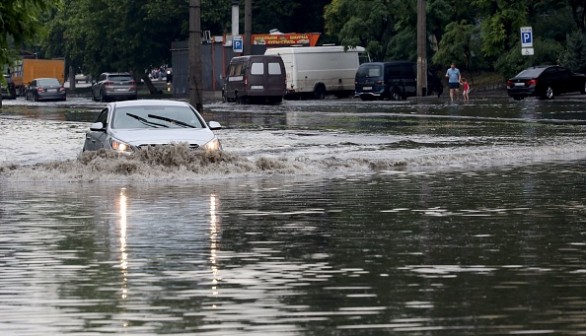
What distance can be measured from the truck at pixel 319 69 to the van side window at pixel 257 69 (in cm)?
613

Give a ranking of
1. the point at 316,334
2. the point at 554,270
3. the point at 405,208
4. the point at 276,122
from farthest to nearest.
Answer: the point at 276,122 < the point at 405,208 < the point at 554,270 < the point at 316,334

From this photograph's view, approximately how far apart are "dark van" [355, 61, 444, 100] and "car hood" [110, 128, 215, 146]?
141 feet

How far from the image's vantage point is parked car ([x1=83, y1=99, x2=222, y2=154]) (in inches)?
963

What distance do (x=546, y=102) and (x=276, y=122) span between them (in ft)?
57.2

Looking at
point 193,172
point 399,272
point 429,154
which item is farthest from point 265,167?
point 399,272

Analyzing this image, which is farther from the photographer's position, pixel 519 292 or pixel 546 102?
pixel 546 102

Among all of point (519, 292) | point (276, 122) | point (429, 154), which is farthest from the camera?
point (276, 122)

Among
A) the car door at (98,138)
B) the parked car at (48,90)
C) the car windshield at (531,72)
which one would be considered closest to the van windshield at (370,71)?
the car windshield at (531,72)

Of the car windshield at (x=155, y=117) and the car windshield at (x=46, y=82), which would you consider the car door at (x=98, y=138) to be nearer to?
the car windshield at (x=155, y=117)

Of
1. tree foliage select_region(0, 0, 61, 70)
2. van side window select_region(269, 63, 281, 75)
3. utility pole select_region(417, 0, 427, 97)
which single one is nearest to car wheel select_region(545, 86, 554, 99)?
utility pole select_region(417, 0, 427, 97)

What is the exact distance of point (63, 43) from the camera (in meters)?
117

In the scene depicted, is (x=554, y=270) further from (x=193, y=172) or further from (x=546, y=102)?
(x=546, y=102)

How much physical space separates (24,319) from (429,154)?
19.6 m

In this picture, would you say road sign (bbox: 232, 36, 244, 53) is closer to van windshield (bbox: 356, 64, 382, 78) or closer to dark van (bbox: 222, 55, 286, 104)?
van windshield (bbox: 356, 64, 382, 78)
